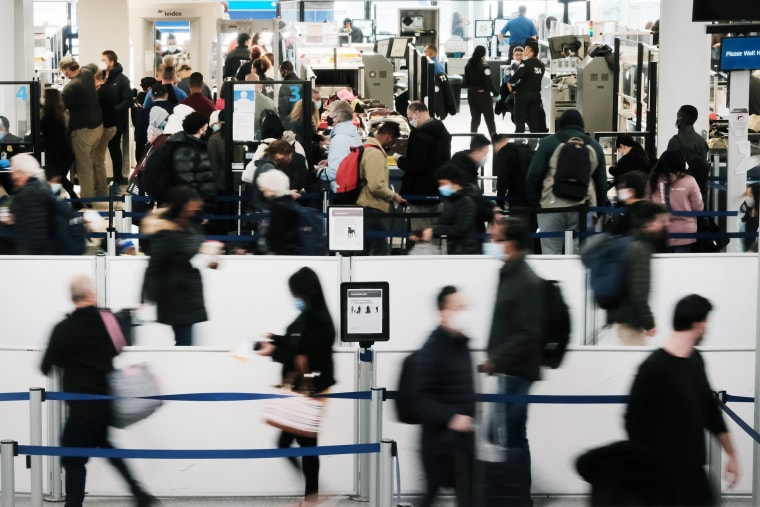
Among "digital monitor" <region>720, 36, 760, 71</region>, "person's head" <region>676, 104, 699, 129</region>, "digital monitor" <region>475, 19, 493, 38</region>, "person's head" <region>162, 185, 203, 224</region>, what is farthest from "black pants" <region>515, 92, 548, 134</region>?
"digital monitor" <region>475, 19, 493, 38</region>

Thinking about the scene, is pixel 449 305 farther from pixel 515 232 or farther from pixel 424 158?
pixel 424 158

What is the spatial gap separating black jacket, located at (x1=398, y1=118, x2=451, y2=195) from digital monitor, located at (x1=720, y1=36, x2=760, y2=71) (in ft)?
8.53

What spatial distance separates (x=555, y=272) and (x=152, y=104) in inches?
345

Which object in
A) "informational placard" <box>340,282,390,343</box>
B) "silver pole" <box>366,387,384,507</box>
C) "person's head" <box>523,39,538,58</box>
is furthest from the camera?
"person's head" <box>523,39,538,58</box>

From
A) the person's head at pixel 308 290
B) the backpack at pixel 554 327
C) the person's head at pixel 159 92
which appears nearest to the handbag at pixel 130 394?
the person's head at pixel 308 290

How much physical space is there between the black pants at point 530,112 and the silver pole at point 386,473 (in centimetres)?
1581

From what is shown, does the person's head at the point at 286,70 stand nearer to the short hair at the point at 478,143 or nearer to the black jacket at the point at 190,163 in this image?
the black jacket at the point at 190,163

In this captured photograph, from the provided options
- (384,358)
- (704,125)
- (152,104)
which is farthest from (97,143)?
(384,358)

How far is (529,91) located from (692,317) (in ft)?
53.1

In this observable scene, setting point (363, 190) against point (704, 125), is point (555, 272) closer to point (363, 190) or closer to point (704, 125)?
point (363, 190)

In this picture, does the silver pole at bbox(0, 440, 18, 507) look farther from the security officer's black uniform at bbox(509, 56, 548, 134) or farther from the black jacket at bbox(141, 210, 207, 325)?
the security officer's black uniform at bbox(509, 56, 548, 134)

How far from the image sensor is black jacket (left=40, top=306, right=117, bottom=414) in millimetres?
6227

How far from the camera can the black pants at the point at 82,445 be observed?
6203mm

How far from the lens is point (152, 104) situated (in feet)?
53.1
